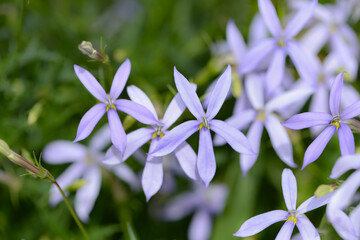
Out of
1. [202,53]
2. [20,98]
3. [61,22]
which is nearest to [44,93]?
[20,98]

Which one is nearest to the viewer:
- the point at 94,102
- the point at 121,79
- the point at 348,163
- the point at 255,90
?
the point at 348,163

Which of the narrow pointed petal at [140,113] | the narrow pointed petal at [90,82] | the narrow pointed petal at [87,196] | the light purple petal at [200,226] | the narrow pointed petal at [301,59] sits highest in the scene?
the narrow pointed petal at [301,59]

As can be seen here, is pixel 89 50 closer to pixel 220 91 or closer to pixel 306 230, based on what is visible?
pixel 220 91

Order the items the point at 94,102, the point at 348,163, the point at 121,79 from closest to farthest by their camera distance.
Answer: the point at 348,163 → the point at 121,79 → the point at 94,102

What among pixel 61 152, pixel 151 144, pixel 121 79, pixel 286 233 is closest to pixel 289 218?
pixel 286 233

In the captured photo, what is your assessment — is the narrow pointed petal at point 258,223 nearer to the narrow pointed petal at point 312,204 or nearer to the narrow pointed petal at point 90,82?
the narrow pointed petal at point 312,204

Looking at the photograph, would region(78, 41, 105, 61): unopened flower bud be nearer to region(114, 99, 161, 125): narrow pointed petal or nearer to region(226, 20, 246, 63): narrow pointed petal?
region(114, 99, 161, 125): narrow pointed petal

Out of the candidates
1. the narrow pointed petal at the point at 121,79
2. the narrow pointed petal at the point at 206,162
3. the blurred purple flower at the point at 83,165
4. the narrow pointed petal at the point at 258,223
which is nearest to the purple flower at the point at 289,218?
the narrow pointed petal at the point at 258,223

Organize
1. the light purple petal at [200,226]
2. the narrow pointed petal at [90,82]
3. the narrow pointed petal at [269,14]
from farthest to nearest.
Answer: the light purple petal at [200,226] → the narrow pointed petal at [269,14] → the narrow pointed petal at [90,82]
